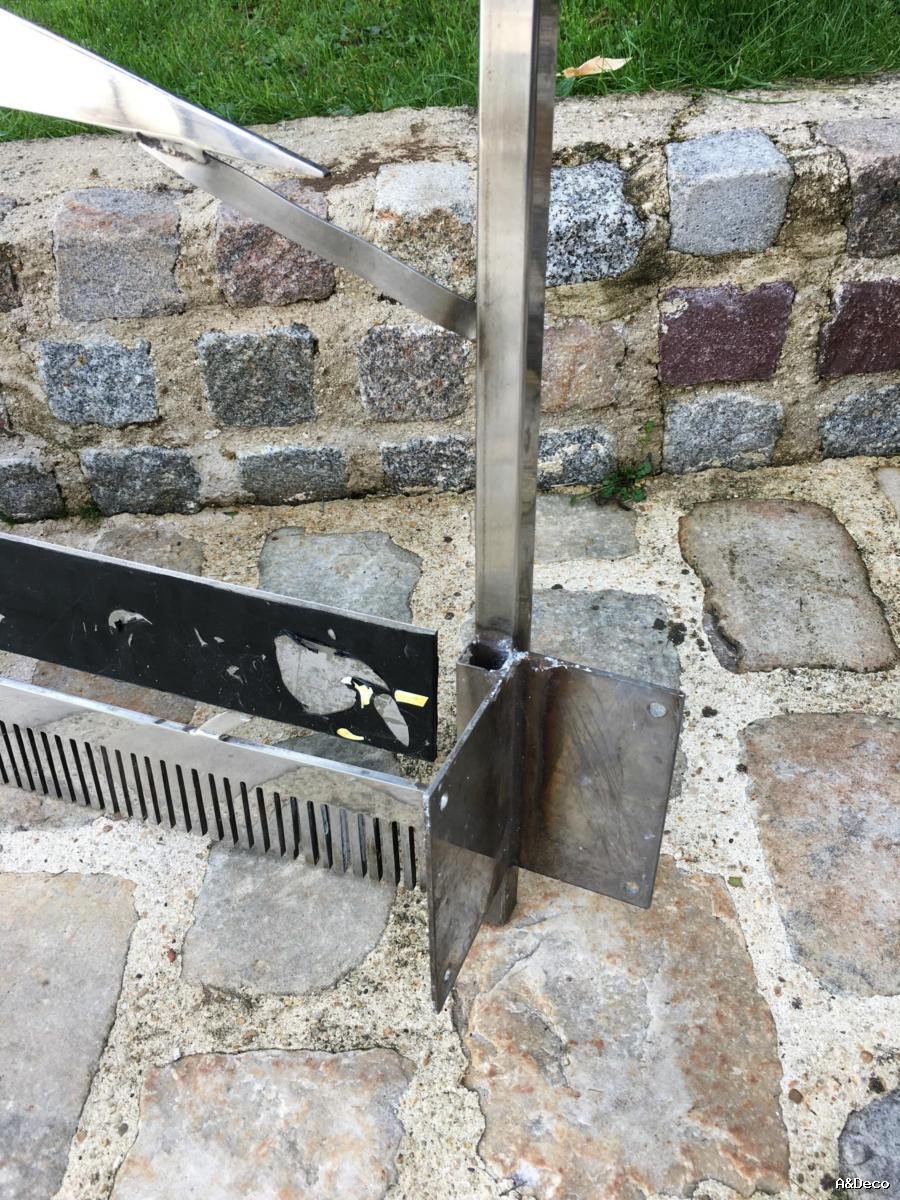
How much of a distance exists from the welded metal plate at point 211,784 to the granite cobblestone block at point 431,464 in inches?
31.0

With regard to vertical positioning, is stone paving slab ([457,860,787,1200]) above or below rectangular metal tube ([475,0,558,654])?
below

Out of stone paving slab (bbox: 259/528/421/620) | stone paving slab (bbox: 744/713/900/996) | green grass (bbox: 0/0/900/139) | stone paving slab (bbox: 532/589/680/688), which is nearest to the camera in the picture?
stone paving slab (bbox: 744/713/900/996)

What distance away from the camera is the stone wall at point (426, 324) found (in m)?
1.70

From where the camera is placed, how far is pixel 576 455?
1.95 metres

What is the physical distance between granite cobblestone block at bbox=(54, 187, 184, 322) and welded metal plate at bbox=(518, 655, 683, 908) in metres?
1.05

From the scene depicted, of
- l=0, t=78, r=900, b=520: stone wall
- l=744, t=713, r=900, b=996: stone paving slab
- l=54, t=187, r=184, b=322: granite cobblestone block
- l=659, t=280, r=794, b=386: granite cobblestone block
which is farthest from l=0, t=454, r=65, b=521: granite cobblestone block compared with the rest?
l=744, t=713, r=900, b=996: stone paving slab

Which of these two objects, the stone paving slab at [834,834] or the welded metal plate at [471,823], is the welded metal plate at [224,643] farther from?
the stone paving slab at [834,834]

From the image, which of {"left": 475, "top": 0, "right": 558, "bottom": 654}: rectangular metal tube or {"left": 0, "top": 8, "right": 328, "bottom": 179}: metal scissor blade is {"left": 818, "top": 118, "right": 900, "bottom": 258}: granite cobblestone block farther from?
{"left": 0, "top": 8, "right": 328, "bottom": 179}: metal scissor blade

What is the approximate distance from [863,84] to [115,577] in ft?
5.51

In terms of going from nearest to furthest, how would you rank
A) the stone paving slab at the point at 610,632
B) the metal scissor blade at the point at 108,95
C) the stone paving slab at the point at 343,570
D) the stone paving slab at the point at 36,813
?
the metal scissor blade at the point at 108,95 → the stone paving slab at the point at 36,813 → the stone paving slab at the point at 610,632 → the stone paving slab at the point at 343,570

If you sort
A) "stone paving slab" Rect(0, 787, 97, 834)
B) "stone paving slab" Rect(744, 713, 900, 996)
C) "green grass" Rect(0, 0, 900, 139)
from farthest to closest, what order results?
"green grass" Rect(0, 0, 900, 139) → "stone paving slab" Rect(0, 787, 97, 834) → "stone paving slab" Rect(744, 713, 900, 996)

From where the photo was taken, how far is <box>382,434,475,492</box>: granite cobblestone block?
1.92 meters

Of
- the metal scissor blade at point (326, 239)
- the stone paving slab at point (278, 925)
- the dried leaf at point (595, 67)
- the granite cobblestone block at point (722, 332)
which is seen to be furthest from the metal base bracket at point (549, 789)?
the dried leaf at point (595, 67)

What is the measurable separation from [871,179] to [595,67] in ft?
1.97
